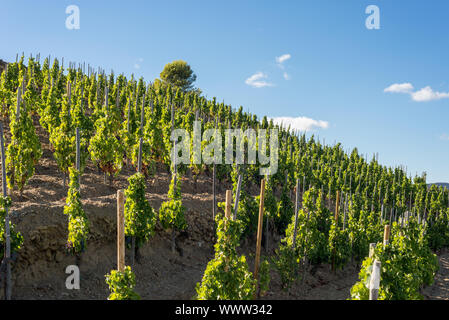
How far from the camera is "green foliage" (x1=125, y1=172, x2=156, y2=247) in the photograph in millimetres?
12375

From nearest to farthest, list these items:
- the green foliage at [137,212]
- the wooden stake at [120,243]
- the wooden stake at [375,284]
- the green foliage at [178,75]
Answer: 1. the wooden stake at [375,284]
2. the wooden stake at [120,243]
3. the green foliage at [137,212]
4. the green foliage at [178,75]

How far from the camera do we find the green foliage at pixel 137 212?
12.4 m

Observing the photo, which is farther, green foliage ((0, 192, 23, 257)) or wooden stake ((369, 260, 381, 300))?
green foliage ((0, 192, 23, 257))

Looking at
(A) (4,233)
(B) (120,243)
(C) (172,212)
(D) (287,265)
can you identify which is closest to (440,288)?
(D) (287,265)

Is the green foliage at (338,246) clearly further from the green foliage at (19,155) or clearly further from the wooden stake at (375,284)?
the green foliage at (19,155)

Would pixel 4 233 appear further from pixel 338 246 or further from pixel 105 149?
pixel 338 246

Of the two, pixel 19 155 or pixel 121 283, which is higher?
pixel 19 155

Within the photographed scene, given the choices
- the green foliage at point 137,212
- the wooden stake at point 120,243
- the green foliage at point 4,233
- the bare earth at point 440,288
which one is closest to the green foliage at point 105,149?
the green foliage at point 137,212

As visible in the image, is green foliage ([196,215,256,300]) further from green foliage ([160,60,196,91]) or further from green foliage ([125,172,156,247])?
green foliage ([160,60,196,91])

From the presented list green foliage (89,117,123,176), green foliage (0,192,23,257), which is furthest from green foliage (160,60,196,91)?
green foliage (0,192,23,257)

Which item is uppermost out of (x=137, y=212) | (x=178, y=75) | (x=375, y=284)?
(x=178, y=75)

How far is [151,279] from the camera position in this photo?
13.0 meters

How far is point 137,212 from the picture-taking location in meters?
12.5

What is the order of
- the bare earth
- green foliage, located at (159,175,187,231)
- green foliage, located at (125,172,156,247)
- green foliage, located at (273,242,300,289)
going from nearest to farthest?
green foliage, located at (125,172,156,247) → green foliage, located at (273,242,300,289) → green foliage, located at (159,175,187,231) → the bare earth
